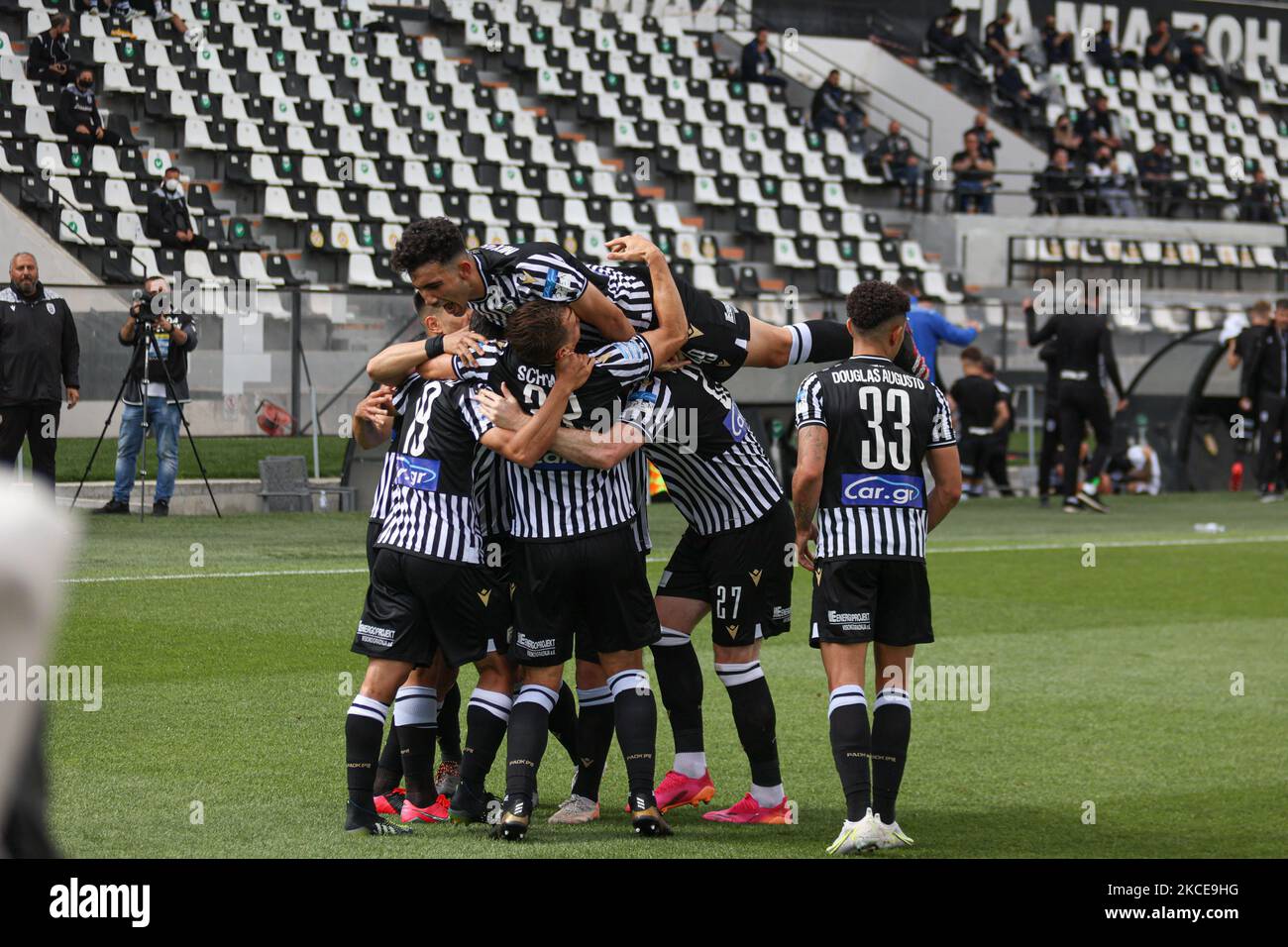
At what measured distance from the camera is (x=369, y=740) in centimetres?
552

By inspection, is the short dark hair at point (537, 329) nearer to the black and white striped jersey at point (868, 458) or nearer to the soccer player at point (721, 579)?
the soccer player at point (721, 579)

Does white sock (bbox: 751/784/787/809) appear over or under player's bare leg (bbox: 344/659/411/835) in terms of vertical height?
under

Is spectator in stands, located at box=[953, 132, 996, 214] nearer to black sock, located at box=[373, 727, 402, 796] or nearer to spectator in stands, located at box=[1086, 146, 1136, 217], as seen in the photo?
spectator in stands, located at box=[1086, 146, 1136, 217]

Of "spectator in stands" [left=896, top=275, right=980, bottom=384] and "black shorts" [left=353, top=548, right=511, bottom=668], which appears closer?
"black shorts" [left=353, top=548, right=511, bottom=668]

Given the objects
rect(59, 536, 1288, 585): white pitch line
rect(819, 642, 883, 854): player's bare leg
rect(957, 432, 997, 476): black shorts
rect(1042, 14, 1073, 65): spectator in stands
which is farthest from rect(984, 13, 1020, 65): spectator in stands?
rect(819, 642, 883, 854): player's bare leg

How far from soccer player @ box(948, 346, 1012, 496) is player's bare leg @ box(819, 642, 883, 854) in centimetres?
1424

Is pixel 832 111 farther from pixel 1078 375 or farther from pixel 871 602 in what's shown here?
pixel 871 602

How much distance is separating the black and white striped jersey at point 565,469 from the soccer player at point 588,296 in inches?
6.2

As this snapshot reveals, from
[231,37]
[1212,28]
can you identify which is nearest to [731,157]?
[231,37]

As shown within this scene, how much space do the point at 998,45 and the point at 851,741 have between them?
110 ft

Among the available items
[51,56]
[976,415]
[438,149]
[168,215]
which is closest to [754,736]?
[976,415]

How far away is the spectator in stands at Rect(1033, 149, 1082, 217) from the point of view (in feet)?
105

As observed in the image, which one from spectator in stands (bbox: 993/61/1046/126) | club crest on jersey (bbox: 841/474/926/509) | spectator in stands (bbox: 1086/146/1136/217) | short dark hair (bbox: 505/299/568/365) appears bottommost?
club crest on jersey (bbox: 841/474/926/509)

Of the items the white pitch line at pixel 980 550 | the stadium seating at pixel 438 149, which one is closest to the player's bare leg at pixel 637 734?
the white pitch line at pixel 980 550
